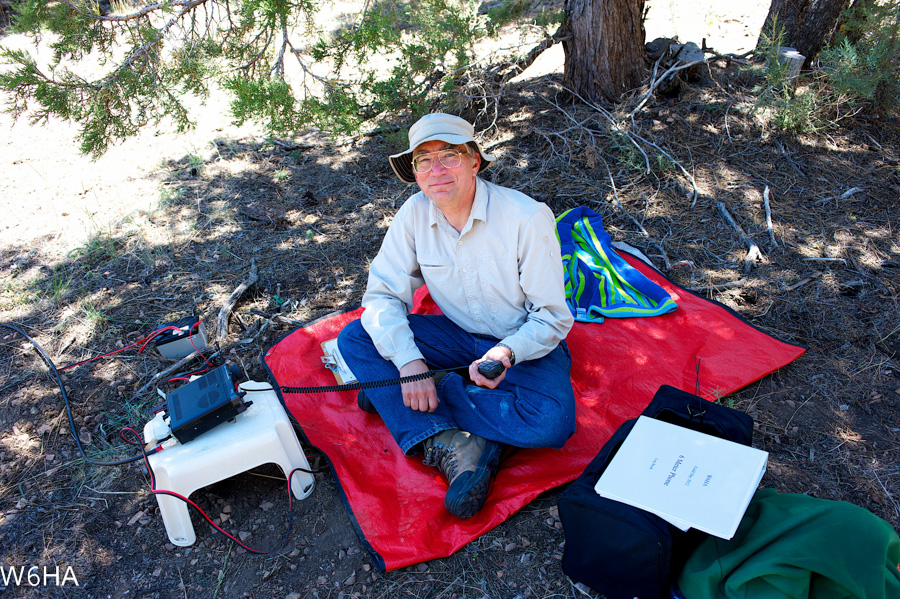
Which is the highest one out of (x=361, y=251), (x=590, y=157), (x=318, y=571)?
(x=590, y=157)

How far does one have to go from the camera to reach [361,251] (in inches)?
144

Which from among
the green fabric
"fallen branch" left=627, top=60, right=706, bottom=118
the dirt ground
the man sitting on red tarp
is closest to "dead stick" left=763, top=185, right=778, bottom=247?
the dirt ground

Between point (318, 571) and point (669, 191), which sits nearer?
point (318, 571)

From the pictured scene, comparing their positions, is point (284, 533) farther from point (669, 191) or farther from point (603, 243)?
point (669, 191)

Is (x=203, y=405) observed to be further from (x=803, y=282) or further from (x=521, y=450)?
(x=803, y=282)

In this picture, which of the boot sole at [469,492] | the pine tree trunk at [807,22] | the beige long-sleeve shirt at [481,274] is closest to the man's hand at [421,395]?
the beige long-sleeve shirt at [481,274]

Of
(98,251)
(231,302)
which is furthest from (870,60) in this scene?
(98,251)

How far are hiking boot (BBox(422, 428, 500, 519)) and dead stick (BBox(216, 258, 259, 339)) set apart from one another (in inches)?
58.8

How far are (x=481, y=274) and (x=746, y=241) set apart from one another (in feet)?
6.83

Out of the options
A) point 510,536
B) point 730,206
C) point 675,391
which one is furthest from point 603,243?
point 510,536

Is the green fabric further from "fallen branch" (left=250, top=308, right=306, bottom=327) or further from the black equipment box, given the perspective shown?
"fallen branch" (left=250, top=308, right=306, bottom=327)

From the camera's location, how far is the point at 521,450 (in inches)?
88.4

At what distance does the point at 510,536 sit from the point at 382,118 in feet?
13.0

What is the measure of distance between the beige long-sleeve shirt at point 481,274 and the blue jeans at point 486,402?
101 millimetres
